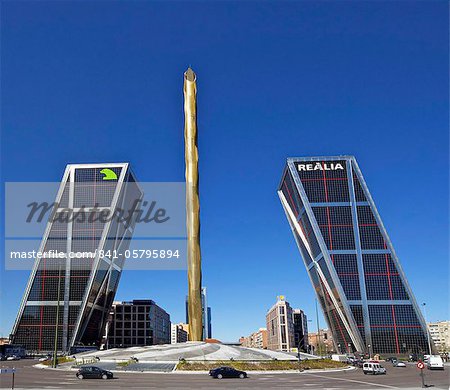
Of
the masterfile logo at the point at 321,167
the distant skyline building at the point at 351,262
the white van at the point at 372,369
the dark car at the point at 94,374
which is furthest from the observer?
the masterfile logo at the point at 321,167

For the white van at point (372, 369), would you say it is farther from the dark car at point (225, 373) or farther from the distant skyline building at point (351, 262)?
the distant skyline building at point (351, 262)

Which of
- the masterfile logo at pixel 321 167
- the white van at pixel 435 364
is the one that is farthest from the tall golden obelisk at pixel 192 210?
the masterfile logo at pixel 321 167

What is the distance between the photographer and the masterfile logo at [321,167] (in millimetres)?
121438

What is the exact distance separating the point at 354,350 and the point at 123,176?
77.1 meters

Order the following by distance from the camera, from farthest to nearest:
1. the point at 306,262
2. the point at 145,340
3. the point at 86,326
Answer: the point at 145,340, the point at 306,262, the point at 86,326

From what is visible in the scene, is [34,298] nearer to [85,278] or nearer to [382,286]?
[85,278]

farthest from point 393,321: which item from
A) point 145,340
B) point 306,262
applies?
point 145,340

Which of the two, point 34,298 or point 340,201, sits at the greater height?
point 340,201

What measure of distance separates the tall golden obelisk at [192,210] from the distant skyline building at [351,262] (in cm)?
5178

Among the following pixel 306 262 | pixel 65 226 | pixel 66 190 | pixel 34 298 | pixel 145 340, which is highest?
pixel 66 190

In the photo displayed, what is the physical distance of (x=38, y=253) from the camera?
112 metres

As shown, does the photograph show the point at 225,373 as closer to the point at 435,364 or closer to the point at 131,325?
the point at 435,364

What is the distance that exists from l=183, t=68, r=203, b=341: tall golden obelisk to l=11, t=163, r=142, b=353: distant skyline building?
4912 centimetres

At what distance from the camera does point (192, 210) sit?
69.2 metres
